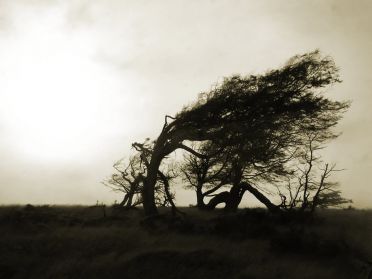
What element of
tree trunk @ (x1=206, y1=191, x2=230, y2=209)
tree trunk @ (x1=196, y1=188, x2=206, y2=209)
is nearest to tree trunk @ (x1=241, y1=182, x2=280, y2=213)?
tree trunk @ (x1=206, y1=191, x2=230, y2=209)

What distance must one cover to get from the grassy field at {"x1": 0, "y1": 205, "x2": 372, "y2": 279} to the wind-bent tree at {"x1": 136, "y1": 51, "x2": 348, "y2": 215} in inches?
→ 160

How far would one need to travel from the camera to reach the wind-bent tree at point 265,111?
1820cm

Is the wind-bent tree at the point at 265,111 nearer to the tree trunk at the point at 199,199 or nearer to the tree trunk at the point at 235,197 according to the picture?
the tree trunk at the point at 235,197

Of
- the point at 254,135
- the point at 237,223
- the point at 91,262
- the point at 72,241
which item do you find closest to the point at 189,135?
the point at 254,135

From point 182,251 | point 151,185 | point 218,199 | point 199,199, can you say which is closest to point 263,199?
point 218,199

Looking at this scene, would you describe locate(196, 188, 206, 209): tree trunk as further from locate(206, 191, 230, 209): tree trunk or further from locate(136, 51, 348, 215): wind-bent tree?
locate(136, 51, 348, 215): wind-bent tree

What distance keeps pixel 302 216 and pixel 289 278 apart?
9.14 meters

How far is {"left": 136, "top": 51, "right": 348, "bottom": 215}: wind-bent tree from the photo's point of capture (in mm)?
18203

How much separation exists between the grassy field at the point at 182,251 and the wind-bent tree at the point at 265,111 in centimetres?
406

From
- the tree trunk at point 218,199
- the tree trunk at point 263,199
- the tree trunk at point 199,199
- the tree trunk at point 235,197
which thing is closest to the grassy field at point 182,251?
the tree trunk at point 263,199

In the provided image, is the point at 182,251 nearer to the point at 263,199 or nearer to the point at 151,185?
the point at 151,185

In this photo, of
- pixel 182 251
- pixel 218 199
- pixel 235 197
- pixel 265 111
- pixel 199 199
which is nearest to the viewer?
pixel 182 251

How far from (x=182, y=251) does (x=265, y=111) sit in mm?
8887

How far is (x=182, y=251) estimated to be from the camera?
1219 cm
